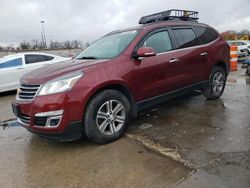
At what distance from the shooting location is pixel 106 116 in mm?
3547

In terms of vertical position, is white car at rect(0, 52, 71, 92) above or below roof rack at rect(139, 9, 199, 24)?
below

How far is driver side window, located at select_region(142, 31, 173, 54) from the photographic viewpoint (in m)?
4.16

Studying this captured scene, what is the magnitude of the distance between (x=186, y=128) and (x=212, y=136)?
0.49 metres

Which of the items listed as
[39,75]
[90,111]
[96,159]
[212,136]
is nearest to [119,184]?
[96,159]

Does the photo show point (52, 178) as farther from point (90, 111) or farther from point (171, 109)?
point (171, 109)

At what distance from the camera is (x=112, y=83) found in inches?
139

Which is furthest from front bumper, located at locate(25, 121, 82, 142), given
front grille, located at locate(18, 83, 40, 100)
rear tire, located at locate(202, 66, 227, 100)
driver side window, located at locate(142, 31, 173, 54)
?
rear tire, located at locate(202, 66, 227, 100)

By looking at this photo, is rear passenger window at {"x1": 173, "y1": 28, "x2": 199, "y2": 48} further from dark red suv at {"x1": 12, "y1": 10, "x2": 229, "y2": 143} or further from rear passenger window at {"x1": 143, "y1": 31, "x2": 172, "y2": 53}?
rear passenger window at {"x1": 143, "y1": 31, "x2": 172, "y2": 53}

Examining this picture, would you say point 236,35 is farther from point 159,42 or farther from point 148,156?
point 148,156

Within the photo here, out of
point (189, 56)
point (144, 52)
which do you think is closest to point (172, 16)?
point (189, 56)

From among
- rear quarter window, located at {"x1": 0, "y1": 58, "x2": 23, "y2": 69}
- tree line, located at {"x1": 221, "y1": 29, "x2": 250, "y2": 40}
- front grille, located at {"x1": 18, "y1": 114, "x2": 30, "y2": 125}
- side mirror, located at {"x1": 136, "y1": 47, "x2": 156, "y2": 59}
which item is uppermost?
tree line, located at {"x1": 221, "y1": 29, "x2": 250, "y2": 40}

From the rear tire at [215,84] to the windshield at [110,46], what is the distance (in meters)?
2.34

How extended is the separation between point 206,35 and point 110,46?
7.90 ft

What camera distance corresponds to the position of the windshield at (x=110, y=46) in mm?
3989
